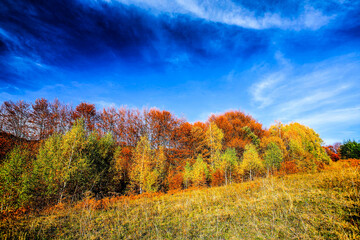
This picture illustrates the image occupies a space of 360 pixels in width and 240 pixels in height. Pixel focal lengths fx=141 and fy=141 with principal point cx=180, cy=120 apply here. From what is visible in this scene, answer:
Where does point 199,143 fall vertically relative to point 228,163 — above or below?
above

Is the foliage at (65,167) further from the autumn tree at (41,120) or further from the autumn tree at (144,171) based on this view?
the autumn tree at (41,120)

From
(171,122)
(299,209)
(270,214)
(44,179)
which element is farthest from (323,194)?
(171,122)

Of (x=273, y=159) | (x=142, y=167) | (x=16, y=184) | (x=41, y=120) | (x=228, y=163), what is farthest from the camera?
(x=41, y=120)

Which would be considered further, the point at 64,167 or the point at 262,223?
the point at 64,167

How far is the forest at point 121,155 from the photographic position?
43.2 feet

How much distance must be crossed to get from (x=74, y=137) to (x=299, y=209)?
19558 mm

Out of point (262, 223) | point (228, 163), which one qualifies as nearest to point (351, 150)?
point (228, 163)

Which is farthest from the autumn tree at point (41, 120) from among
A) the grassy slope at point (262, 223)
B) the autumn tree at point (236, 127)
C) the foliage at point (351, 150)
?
the foliage at point (351, 150)

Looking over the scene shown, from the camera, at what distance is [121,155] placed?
940 inches

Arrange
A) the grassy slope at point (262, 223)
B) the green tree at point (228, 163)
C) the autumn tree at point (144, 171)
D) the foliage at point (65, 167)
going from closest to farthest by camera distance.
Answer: the grassy slope at point (262, 223)
the foliage at point (65, 167)
the autumn tree at point (144, 171)
the green tree at point (228, 163)

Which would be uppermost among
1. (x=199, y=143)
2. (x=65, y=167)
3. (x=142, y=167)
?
(x=199, y=143)

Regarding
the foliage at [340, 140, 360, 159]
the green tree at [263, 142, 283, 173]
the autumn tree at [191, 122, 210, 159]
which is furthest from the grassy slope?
the foliage at [340, 140, 360, 159]

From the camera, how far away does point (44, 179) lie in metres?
13.1

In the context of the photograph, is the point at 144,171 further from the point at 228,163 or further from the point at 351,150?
the point at 351,150
